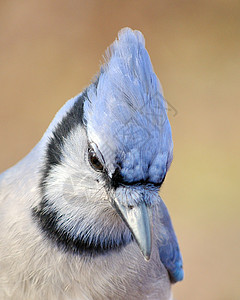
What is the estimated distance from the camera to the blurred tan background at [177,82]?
127 inches

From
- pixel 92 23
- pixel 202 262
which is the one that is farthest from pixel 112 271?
pixel 92 23

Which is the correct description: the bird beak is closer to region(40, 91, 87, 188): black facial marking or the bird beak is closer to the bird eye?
the bird eye

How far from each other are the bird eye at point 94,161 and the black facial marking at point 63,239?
177mm

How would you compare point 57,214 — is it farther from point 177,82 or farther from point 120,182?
point 177,82

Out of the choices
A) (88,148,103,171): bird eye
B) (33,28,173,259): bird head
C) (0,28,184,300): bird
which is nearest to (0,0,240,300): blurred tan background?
(0,28,184,300): bird

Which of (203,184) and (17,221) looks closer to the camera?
(17,221)

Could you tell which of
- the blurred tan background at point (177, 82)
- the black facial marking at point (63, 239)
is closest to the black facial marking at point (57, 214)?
the black facial marking at point (63, 239)

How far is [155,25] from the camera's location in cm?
359

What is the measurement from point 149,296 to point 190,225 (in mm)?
1644

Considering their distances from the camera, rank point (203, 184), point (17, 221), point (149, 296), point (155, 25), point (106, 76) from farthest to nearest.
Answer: point (155, 25)
point (203, 184)
point (149, 296)
point (17, 221)
point (106, 76)

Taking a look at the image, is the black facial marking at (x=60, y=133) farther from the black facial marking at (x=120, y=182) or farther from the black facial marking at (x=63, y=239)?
the black facial marking at (x=120, y=182)

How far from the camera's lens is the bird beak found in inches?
47.3

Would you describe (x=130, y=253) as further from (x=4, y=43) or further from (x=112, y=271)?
(x=4, y=43)

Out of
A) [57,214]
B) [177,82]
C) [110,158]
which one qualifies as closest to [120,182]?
[110,158]
